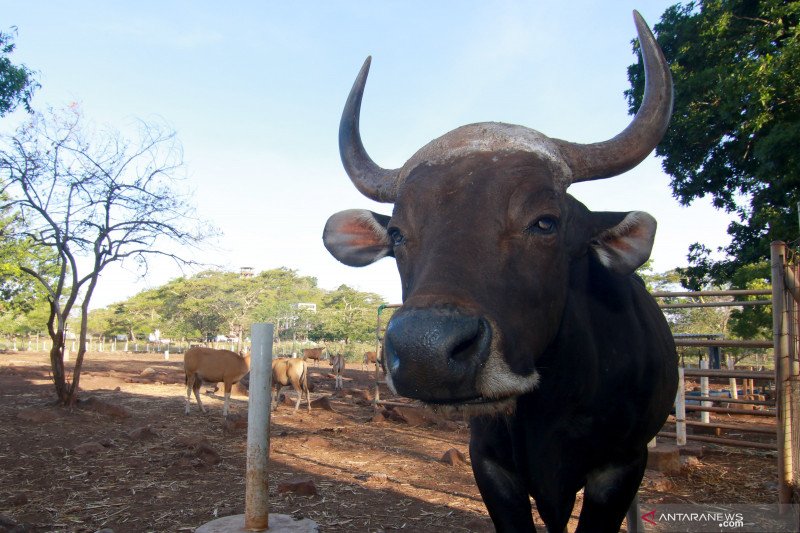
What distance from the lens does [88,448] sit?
7.90m

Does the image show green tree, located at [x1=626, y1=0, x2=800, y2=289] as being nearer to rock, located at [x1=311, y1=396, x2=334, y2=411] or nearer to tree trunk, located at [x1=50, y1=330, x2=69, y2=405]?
rock, located at [x1=311, y1=396, x2=334, y2=411]

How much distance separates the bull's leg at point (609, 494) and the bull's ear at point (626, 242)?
1.06 metres

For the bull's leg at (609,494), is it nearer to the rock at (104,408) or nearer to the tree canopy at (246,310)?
the rock at (104,408)

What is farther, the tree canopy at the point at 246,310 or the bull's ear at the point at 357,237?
the tree canopy at the point at 246,310

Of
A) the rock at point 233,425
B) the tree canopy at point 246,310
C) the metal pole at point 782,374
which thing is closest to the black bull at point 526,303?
the metal pole at point 782,374

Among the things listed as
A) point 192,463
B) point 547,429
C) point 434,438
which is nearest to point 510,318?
point 547,429

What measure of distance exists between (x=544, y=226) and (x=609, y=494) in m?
1.48

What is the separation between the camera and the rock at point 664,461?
23.4 feet

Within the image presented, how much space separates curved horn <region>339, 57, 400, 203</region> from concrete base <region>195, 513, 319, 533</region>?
269 centimetres

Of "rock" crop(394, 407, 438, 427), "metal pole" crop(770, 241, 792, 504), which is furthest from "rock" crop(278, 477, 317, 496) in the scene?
"rock" crop(394, 407, 438, 427)

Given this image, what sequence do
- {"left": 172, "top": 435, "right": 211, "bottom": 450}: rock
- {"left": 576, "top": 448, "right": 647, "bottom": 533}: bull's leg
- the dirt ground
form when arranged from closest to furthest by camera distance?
{"left": 576, "top": 448, "right": 647, "bottom": 533}: bull's leg
the dirt ground
{"left": 172, "top": 435, "right": 211, "bottom": 450}: rock

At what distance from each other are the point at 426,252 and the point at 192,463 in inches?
256

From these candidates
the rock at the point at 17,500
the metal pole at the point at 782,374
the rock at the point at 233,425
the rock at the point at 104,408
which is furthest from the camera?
the rock at the point at 104,408

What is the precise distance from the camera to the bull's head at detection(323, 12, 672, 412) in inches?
68.7
